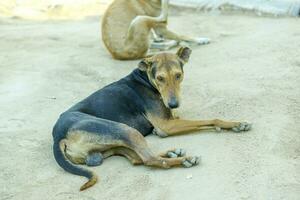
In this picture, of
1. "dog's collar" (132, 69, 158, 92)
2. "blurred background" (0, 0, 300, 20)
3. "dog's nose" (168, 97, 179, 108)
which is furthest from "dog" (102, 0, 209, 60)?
"dog's nose" (168, 97, 179, 108)

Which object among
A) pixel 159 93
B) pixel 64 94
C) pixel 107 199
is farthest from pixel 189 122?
pixel 64 94

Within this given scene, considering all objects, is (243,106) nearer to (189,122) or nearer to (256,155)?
(189,122)

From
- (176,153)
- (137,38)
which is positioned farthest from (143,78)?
(137,38)

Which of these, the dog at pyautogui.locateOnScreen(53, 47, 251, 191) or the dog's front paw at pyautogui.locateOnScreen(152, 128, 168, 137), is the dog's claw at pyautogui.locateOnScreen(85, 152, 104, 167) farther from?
the dog's front paw at pyautogui.locateOnScreen(152, 128, 168, 137)

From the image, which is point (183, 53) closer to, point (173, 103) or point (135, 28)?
point (173, 103)

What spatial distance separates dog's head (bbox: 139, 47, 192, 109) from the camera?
20.3ft

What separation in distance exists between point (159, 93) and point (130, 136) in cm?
103

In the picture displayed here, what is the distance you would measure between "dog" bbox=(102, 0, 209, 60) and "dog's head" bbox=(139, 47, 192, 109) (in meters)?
3.35

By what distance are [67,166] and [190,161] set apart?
47.5 inches

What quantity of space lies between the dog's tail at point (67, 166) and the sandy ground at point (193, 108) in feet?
0.28

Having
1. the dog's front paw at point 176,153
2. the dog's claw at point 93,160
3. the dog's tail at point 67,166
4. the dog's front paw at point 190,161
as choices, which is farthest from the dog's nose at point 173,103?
the dog's tail at point 67,166

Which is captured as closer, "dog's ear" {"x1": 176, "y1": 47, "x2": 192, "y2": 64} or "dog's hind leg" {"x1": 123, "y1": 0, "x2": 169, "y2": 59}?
"dog's ear" {"x1": 176, "y1": 47, "x2": 192, "y2": 64}

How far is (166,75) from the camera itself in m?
6.27

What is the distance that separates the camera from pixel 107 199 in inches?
201
